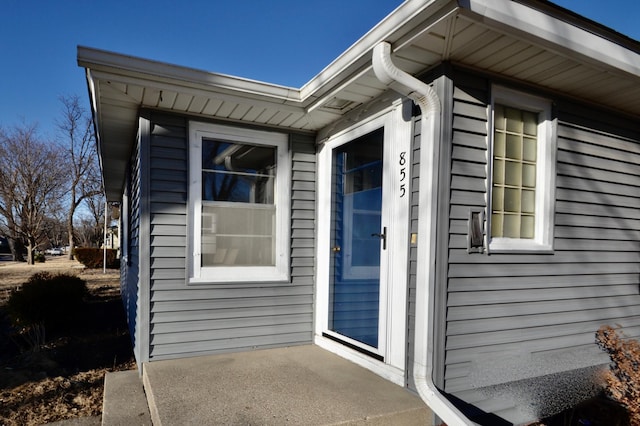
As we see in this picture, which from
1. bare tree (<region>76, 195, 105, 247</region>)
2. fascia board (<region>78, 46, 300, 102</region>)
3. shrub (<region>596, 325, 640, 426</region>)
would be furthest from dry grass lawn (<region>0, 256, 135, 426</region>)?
bare tree (<region>76, 195, 105, 247</region>)

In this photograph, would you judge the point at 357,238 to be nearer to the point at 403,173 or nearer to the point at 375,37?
the point at 403,173

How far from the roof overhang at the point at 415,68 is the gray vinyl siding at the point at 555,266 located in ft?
0.76

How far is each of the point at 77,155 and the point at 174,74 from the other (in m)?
20.6

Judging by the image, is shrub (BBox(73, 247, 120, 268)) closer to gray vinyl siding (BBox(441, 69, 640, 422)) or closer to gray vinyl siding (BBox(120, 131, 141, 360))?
gray vinyl siding (BBox(120, 131, 141, 360))

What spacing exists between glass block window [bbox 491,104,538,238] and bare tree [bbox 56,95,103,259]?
68.9 ft

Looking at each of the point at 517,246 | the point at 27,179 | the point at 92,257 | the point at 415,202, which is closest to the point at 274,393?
the point at 415,202

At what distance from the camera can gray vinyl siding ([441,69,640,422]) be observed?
95.3 inches

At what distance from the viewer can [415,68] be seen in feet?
7.98

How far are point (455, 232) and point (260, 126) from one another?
6.64 feet

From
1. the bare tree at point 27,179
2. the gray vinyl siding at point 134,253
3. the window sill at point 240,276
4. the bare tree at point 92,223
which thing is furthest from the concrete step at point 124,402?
the bare tree at point 92,223

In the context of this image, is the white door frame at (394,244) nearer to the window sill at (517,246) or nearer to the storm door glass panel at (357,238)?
the storm door glass panel at (357,238)

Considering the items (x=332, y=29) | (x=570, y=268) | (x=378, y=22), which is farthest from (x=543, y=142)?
(x=332, y=29)

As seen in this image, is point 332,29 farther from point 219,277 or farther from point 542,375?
point 542,375

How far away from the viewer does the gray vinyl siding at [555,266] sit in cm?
242
